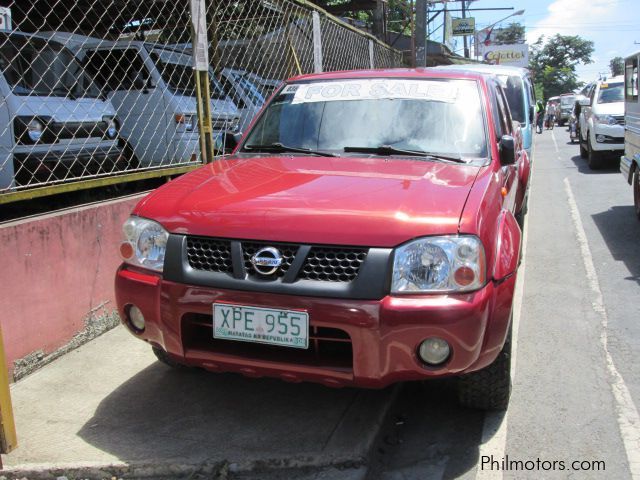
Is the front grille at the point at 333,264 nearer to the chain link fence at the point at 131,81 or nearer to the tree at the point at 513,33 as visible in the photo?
the chain link fence at the point at 131,81

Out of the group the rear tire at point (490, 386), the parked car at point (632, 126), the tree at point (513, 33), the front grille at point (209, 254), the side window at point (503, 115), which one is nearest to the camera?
the front grille at point (209, 254)

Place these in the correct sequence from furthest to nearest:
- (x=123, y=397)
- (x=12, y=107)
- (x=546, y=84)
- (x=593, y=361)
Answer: (x=546, y=84) → (x=12, y=107) → (x=593, y=361) → (x=123, y=397)

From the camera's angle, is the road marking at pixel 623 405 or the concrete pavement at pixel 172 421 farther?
the road marking at pixel 623 405

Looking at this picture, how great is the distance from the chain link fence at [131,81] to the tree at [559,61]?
83.4 meters

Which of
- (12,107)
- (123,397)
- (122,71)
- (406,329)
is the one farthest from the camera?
(122,71)

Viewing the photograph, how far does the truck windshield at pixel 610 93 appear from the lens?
502 inches

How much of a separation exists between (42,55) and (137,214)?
164 inches

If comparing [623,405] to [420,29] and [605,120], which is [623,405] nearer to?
[605,120]

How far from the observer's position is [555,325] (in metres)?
4.51

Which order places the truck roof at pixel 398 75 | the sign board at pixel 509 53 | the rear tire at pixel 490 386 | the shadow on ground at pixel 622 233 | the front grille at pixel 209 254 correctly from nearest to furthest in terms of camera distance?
the front grille at pixel 209 254 → the rear tire at pixel 490 386 → the truck roof at pixel 398 75 → the shadow on ground at pixel 622 233 → the sign board at pixel 509 53

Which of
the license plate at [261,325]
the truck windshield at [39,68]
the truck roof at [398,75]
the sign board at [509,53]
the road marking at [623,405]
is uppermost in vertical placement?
the sign board at [509,53]

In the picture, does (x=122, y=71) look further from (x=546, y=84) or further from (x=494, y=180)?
(x=546, y=84)

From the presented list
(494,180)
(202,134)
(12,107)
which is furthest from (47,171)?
(494,180)

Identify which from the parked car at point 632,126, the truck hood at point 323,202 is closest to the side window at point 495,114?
the truck hood at point 323,202
